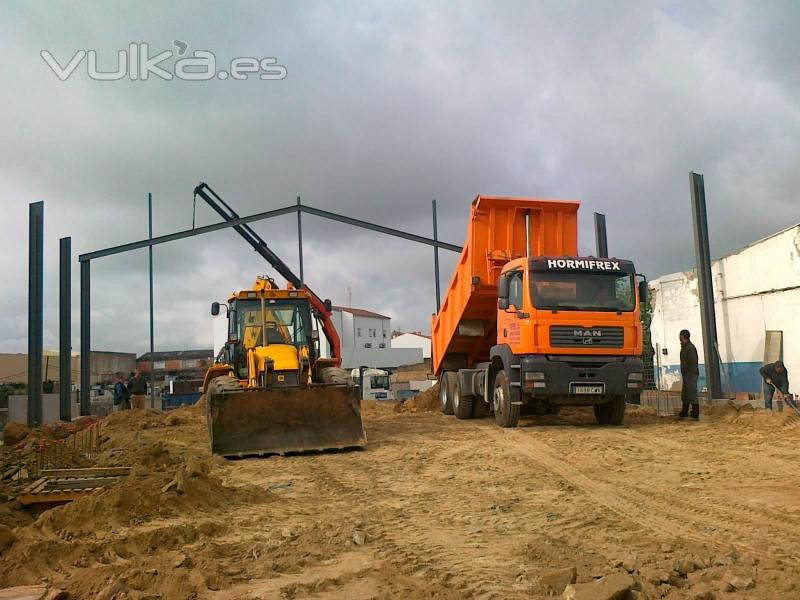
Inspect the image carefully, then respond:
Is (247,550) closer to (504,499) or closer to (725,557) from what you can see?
(504,499)

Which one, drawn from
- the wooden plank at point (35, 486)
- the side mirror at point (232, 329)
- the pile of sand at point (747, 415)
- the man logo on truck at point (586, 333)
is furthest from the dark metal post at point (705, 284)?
the wooden plank at point (35, 486)

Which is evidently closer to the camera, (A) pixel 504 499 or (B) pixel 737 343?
(A) pixel 504 499

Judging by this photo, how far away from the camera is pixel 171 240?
19047 mm

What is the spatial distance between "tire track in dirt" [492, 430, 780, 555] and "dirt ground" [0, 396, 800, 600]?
0.07 ft

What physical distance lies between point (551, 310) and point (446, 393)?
5.20 metres

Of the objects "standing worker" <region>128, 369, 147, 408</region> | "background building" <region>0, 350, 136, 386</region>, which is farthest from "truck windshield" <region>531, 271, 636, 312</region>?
"background building" <region>0, 350, 136, 386</region>

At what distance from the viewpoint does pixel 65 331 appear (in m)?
17.9

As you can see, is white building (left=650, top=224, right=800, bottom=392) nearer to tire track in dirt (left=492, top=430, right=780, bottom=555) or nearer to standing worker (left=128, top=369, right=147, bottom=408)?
tire track in dirt (left=492, top=430, right=780, bottom=555)

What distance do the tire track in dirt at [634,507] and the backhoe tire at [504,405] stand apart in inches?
108

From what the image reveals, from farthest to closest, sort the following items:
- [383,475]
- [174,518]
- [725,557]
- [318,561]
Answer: [383,475] → [174,518] → [318,561] → [725,557]

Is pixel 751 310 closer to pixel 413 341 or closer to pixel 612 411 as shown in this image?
pixel 612 411

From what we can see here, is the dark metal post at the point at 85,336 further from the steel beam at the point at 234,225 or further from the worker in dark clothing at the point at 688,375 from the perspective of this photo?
the worker in dark clothing at the point at 688,375

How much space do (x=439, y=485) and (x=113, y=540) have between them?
3283 millimetres

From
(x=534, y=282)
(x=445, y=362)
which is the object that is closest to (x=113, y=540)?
(x=534, y=282)
